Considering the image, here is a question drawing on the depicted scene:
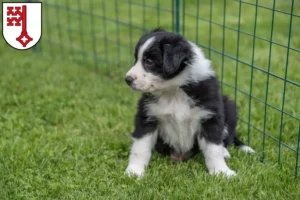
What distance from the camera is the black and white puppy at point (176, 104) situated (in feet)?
11.3

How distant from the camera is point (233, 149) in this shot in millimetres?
4051

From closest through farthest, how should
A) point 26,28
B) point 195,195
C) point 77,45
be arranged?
point 195,195, point 26,28, point 77,45

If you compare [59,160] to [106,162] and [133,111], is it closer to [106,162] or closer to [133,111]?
[106,162]

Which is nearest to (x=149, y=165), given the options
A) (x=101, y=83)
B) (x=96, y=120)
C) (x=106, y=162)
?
(x=106, y=162)

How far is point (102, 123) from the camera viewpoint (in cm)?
464

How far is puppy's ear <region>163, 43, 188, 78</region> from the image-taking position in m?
3.37

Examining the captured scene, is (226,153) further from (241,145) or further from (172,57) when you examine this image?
(172,57)

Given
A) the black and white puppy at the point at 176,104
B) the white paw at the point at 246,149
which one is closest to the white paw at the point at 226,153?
the black and white puppy at the point at 176,104

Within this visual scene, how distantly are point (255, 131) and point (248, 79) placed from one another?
127 cm

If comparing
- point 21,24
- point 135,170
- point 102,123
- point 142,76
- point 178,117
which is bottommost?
point 102,123

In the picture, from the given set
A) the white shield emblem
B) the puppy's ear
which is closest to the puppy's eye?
the puppy's ear

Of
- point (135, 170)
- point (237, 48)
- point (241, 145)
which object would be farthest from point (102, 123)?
point (237, 48)

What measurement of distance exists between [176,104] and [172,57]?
41 cm

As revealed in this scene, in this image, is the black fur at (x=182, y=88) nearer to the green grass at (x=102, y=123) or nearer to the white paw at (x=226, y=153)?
the white paw at (x=226, y=153)
